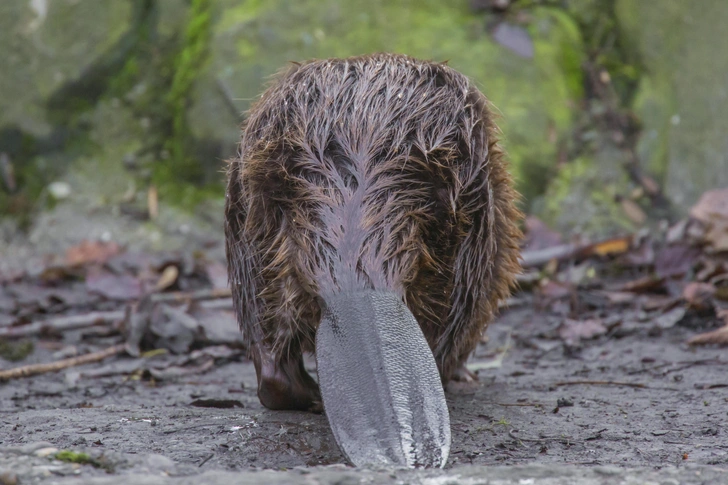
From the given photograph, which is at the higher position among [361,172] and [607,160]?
[361,172]

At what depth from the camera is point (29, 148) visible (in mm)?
5551

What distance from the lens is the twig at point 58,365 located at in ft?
10.3

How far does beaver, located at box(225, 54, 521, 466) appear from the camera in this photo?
5.86 ft

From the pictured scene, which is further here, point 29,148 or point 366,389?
point 29,148

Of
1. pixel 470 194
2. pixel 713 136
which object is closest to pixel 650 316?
pixel 713 136

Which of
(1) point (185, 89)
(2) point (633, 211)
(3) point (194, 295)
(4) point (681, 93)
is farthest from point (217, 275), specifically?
(4) point (681, 93)

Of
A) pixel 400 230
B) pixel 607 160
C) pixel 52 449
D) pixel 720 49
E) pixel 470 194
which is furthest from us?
pixel 607 160

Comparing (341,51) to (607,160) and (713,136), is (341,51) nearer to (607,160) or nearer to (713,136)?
(607,160)

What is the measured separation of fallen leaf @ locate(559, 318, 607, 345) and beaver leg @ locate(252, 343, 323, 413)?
1.53 meters

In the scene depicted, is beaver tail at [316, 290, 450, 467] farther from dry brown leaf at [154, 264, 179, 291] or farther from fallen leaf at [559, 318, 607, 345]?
dry brown leaf at [154, 264, 179, 291]

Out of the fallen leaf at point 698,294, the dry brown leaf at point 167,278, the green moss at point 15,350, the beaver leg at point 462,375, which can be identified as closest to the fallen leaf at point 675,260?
the fallen leaf at point 698,294

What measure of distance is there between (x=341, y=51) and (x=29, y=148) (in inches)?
84.2

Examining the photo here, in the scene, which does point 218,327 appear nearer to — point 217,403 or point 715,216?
point 217,403

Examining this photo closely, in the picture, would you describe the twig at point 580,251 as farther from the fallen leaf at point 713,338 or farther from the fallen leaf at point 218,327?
the fallen leaf at point 218,327
